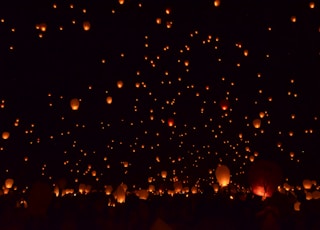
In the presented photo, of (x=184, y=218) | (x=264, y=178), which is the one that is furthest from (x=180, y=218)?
(x=264, y=178)

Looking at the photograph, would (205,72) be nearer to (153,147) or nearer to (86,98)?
(86,98)

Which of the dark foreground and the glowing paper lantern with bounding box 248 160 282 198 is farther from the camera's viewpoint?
the glowing paper lantern with bounding box 248 160 282 198

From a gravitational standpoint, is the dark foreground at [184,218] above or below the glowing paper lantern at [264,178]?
below

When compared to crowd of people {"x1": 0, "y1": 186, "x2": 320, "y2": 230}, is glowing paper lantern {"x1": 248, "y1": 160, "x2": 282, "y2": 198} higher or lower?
higher

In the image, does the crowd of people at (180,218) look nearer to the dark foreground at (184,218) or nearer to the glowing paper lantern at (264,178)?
the dark foreground at (184,218)

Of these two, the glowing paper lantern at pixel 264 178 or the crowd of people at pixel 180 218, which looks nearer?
the crowd of people at pixel 180 218

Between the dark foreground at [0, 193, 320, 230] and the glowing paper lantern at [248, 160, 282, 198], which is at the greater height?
the glowing paper lantern at [248, 160, 282, 198]

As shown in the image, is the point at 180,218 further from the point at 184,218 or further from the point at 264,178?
the point at 264,178

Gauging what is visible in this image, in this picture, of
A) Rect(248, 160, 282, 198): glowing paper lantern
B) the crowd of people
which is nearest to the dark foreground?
the crowd of people

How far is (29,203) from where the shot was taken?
6730mm

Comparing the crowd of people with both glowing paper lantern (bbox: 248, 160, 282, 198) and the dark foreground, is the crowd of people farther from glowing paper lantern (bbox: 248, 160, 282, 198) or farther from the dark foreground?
glowing paper lantern (bbox: 248, 160, 282, 198)

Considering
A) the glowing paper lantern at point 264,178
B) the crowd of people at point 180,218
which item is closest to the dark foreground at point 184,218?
the crowd of people at point 180,218

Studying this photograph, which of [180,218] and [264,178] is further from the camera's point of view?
[180,218]

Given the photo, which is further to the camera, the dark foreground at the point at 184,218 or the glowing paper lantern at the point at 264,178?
the glowing paper lantern at the point at 264,178
